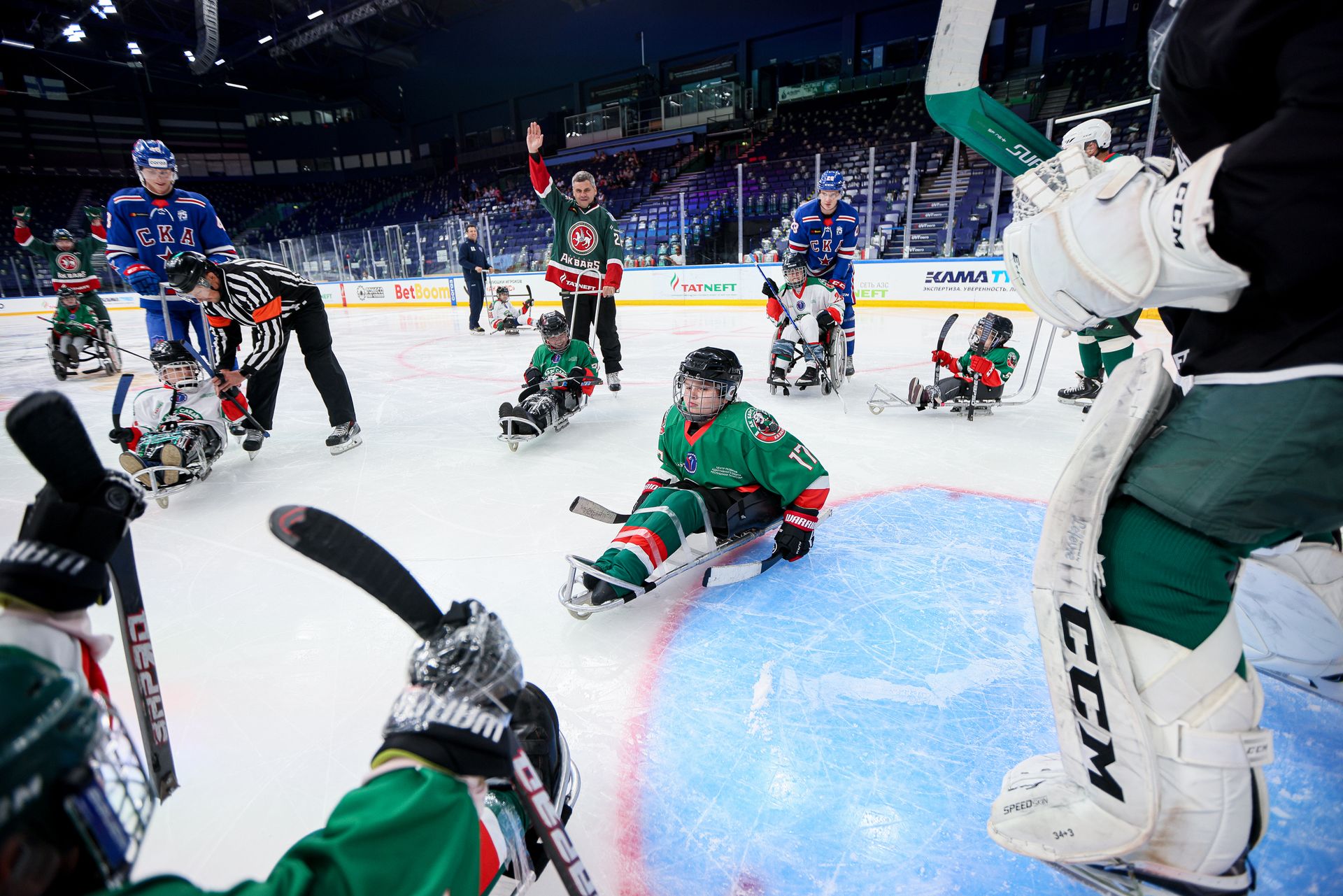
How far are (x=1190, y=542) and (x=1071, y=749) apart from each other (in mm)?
337

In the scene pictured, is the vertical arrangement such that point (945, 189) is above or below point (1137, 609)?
above

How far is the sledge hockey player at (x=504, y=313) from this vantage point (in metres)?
8.31

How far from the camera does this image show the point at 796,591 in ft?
6.23

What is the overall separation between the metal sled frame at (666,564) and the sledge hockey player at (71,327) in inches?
274

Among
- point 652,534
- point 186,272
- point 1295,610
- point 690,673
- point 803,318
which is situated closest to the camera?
point 1295,610

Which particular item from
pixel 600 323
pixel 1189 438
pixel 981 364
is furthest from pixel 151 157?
pixel 981 364

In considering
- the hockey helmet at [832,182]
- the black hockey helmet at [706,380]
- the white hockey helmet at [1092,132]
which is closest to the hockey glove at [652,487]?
the black hockey helmet at [706,380]

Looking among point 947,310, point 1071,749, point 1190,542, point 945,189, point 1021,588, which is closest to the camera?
point 1190,542

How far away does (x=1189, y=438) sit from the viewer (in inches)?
29.7

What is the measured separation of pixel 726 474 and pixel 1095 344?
3.04 meters

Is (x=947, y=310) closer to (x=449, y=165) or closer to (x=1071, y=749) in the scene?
(x=1071, y=749)

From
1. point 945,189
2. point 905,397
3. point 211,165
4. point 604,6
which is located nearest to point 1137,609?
point 905,397

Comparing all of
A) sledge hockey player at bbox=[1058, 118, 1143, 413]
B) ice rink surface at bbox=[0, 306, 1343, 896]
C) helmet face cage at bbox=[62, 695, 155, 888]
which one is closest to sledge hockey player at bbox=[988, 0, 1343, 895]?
ice rink surface at bbox=[0, 306, 1343, 896]

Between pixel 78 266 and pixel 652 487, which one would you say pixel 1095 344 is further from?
pixel 78 266
